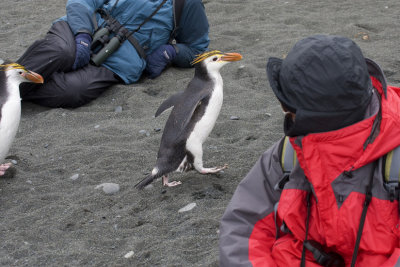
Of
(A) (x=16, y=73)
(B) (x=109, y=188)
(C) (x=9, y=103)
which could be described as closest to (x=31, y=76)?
(A) (x=16, y=73)

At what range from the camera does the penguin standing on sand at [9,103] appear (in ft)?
11.7

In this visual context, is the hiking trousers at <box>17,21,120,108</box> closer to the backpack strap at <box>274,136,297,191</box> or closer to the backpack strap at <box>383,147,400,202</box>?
the backpack strap at <box>274,136,297,191</box>

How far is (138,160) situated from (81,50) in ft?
5.53

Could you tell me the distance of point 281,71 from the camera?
176cm

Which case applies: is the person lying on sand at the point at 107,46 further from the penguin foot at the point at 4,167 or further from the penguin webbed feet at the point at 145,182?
the penguin webbed feet at the point at 145,182

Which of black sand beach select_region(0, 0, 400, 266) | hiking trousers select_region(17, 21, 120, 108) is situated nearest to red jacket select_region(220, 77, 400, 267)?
black sand beach select_region(0, 0, 400, 266)

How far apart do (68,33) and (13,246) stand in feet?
8.79

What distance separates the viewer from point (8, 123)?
11.9ft

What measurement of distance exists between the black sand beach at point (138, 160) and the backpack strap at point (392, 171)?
103 centimetres

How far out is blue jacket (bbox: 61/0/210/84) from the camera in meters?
5.13

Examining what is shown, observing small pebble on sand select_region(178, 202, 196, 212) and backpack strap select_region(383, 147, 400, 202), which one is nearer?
backpack strap select_region(383, 147, 400, 202)

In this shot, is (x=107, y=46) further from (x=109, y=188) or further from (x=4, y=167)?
(x=109, y=188)

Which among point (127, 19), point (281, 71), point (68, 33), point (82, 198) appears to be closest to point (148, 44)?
point (127, 19)

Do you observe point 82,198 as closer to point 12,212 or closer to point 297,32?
point 12,212
